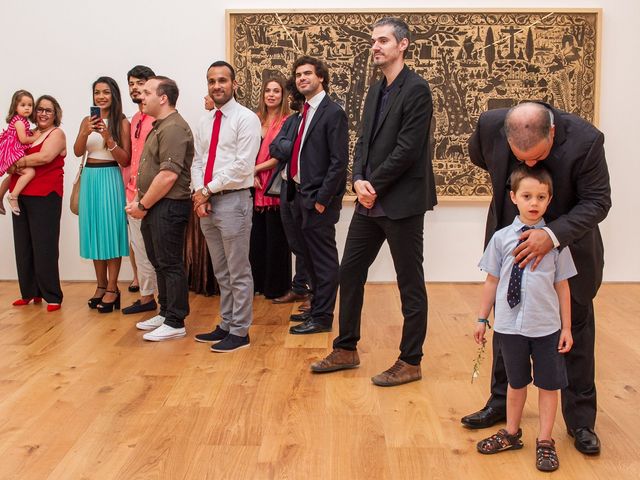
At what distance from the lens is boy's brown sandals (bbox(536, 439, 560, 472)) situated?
290 centimetres

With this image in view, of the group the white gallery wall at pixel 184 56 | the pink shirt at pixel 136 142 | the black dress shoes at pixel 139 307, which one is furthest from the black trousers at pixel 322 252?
the white gallery wall at pixel 184 56

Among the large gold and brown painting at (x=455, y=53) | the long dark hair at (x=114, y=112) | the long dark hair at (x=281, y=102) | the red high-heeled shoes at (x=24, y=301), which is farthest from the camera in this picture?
the large gold and brown painting at (x=455, y=53)

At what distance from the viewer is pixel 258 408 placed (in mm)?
3545

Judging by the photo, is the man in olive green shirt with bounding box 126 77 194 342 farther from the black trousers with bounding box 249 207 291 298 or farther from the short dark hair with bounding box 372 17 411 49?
the short dark hair with bounding box 372 17 411 49

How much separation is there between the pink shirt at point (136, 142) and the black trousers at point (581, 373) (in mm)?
2915

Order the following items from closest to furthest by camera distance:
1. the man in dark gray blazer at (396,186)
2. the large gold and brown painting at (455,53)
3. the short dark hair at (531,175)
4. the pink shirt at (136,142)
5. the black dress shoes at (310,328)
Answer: the short dark hair at (531,175) → the man in dark gray blazer at (396,186) → the black dress shoes at (310,328) → the pink shirt at (136,142) → the large gold and brown painting at (455,53)

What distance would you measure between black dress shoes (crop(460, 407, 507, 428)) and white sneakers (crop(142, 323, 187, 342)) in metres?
2.00

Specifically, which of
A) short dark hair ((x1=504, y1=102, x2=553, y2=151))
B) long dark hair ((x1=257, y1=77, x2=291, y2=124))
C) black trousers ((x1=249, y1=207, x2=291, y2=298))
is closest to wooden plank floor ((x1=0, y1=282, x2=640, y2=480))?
black trousers ((x1=249, y1=207, x2=291, y2=298))

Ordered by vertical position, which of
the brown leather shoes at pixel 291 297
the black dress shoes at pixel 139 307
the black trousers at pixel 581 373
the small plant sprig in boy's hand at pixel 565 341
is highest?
the small plant sprig in boy's hand at pixel 565 341

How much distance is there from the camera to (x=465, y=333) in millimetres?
4863

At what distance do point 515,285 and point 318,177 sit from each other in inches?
79.9

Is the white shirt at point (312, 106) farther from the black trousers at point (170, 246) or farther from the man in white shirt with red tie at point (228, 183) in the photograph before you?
the black trousers at point (170, 246)

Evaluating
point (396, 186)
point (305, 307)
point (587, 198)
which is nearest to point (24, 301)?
point (305, 307)

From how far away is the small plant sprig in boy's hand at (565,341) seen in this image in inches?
113
